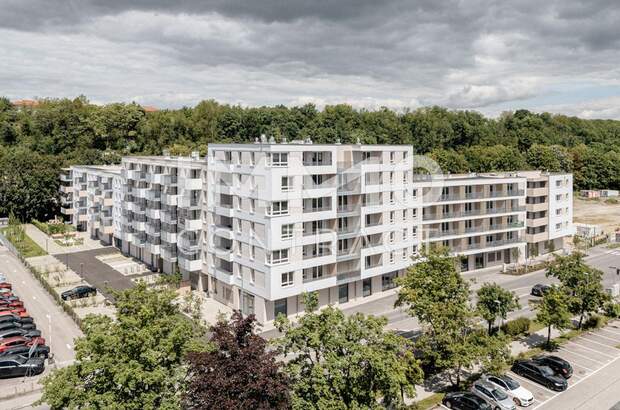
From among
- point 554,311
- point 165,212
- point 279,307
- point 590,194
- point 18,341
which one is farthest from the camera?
point 590,194

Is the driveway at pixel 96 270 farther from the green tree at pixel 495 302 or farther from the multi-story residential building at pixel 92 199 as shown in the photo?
the green tree at pixel 495 302

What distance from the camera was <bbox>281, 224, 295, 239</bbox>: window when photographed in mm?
45031

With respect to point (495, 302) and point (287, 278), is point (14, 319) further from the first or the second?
point (495, 302)

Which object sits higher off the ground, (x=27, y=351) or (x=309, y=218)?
(x=309, y=218)

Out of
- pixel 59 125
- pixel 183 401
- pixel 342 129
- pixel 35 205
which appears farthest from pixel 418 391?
pixel 59 125

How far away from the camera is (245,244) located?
47.4m

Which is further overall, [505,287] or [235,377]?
[505,287]

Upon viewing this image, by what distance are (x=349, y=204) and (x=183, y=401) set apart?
31.5m

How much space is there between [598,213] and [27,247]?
404 feet

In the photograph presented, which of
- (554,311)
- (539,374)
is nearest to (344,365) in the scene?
(539,374)

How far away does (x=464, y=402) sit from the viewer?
97.1 ft

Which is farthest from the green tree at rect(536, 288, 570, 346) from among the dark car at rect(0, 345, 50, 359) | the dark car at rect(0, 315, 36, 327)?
the dark car at rect(0, 315, 36, 327)

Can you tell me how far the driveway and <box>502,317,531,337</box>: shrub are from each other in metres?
40.5

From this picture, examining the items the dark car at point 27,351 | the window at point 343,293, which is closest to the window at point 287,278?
the window at point 343,293
